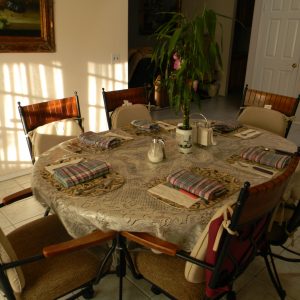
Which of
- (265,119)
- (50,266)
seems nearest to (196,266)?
(50,266)

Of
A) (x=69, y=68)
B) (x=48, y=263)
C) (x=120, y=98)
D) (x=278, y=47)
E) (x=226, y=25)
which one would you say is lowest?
(x=48, y=263)

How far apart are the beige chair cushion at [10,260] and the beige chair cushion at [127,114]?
1.52 metres

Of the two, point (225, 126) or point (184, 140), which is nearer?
point (184, 140)

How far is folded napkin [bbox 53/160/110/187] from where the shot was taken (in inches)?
58.7

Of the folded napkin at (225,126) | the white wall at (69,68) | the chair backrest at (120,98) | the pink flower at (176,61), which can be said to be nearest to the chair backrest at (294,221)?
the folded napkin at (225,126)

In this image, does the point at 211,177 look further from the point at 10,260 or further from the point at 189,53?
the point at 10,260

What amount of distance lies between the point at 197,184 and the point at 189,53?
711 mm

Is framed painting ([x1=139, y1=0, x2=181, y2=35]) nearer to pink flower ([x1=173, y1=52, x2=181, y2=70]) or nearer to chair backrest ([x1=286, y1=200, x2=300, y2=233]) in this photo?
pink flower ([x1=173, y1=52, x2=181, y2=70])

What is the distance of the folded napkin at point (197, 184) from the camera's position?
4.60ft

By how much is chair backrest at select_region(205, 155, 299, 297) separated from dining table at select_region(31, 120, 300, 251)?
12 centimetres

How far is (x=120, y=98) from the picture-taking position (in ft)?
8.93

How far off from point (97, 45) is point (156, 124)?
5.07 feet

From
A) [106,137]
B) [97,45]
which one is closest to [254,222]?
[106,137]

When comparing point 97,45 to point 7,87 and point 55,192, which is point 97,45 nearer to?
point 7,87
